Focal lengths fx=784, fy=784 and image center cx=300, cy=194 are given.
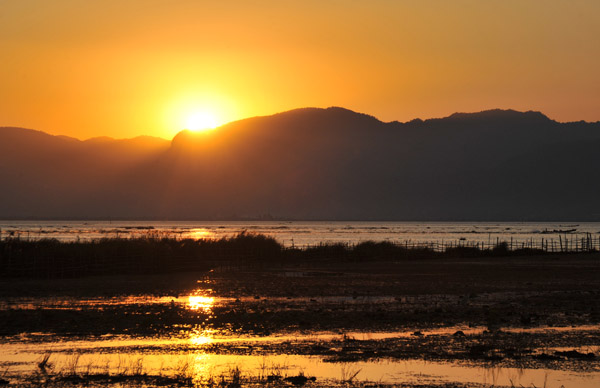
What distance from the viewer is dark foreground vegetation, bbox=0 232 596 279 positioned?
43594 millimetres

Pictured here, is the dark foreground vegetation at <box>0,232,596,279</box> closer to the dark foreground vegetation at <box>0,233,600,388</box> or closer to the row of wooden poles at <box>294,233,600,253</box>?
the dark foreground vegetation at <box>0,233,600,388</box>

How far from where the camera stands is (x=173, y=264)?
5109 centimetres

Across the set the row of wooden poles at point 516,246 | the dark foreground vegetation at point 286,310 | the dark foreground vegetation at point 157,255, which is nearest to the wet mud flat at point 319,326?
the dark foreground vegetation at point 286,310

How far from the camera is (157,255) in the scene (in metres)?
50.2

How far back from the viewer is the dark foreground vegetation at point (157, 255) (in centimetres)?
4359

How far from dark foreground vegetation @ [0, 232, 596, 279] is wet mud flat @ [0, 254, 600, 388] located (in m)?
3.96

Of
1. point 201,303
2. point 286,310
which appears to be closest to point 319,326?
point 286,310

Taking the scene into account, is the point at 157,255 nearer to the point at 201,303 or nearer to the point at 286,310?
the point at 201,303

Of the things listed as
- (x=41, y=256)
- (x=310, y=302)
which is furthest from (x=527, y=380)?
(x=41, y=256)

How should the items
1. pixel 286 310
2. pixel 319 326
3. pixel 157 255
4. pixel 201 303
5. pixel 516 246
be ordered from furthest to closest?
pixel 516 246 < pixel 157 255 < pixel 201 303 < pixel 286 310 < pixel 319 326

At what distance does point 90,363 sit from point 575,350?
10.5 m

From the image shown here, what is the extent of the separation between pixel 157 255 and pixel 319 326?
29.9 metres

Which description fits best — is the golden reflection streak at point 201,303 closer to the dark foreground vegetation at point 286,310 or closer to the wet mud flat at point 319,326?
the wet mud flat at point 319,326

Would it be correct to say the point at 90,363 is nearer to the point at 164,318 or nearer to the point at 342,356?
the point at 342,356
